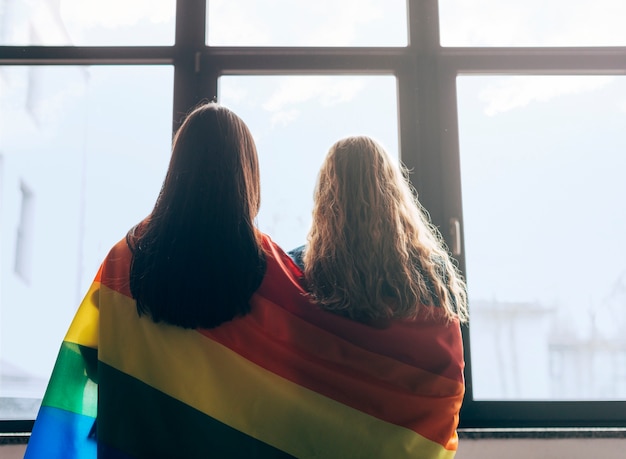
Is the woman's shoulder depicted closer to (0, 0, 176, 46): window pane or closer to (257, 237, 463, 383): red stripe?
(257, 237, 463, 383): red stripe

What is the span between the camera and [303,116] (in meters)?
2.46

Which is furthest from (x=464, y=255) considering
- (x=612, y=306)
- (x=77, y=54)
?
(x=77, y=54)

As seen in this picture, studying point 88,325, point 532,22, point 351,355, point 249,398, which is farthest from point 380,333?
point 532,22

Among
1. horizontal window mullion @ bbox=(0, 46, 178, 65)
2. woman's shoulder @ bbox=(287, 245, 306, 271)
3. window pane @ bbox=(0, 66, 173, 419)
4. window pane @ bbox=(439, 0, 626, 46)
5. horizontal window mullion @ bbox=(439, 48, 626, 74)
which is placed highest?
window pane @ bbox=(439, 0, 626, 46)

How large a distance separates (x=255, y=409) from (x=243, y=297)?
0.81 ft

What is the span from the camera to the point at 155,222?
159cm

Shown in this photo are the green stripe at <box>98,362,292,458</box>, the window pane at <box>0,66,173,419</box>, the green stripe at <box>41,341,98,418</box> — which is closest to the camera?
the green stripe at <box>98,362,292,458</box>

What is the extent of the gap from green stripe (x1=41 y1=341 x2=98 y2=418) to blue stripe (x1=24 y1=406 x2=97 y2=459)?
0.07 feet

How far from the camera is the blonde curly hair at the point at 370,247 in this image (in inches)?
62.0

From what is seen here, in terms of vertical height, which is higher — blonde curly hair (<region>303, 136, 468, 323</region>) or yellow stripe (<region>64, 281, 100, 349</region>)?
blonde curly hair (<region>303, 136, 468, 323</region>)

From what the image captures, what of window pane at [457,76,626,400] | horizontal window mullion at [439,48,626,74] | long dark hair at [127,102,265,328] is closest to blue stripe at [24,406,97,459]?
long dark hair at [127,102,265,328]

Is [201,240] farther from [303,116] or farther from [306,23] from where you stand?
[306,23]

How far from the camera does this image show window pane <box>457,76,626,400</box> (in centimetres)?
230

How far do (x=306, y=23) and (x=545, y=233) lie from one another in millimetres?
1151
